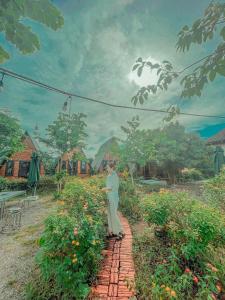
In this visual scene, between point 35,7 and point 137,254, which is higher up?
point 35,7

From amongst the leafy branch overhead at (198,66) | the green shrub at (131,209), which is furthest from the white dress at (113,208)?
the leafy branch overhead at (198,66)

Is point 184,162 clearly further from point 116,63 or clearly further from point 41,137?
point 41,137

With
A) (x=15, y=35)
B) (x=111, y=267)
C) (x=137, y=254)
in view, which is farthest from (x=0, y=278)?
(x=15, y=35)

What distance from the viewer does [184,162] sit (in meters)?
17.3

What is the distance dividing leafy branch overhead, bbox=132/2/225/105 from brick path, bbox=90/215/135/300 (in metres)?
2.99

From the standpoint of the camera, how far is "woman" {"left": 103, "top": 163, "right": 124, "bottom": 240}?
4473mm

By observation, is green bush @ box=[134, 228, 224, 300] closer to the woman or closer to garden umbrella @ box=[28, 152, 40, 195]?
the woman

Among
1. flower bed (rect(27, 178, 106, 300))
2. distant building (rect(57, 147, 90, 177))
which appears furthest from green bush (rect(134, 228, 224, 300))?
distant building (rect(57, 147, 90, 177))

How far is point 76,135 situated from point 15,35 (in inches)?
708

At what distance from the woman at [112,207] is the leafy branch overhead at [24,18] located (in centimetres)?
379

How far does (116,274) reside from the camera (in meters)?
3.03

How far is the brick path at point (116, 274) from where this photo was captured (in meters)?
2.55

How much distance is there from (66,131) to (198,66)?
17.8 m

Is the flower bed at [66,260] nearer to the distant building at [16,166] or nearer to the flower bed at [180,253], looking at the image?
the flower bed at [180,253]
